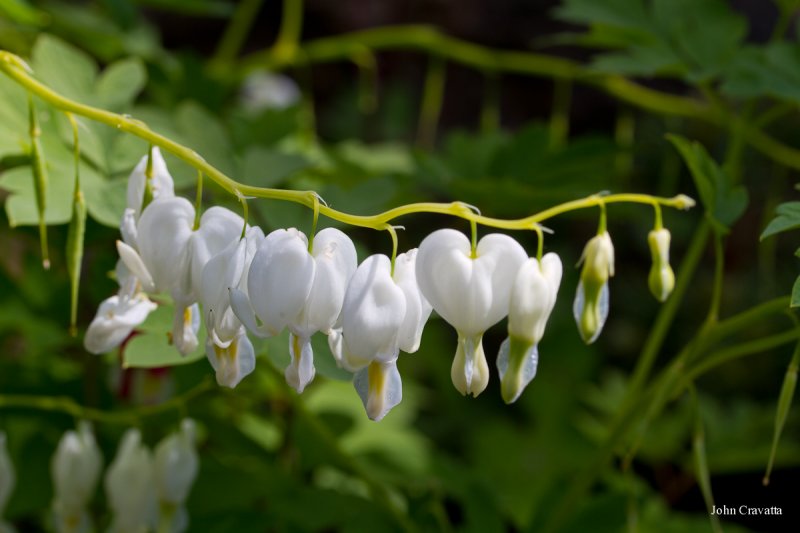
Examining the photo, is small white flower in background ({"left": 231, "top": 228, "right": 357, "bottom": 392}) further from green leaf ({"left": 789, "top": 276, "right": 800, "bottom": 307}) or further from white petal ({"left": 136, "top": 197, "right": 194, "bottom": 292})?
green leaf ({"left": 789, "top": 276, "right": 800, "bottom": 307})

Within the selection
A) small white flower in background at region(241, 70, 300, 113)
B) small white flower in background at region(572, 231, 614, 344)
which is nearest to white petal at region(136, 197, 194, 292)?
small white flower in background at region(572, 231, 614, 344)

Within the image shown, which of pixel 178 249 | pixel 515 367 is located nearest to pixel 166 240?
pixel 178 249

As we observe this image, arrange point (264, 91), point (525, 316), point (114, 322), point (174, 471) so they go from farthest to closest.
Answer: point (264, 91) < point (174, 471) < point (114, 322) < point (525, 316)

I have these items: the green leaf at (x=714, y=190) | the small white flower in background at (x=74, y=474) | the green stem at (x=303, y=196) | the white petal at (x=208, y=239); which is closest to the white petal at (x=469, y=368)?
the green stem at (x=303, y=196)

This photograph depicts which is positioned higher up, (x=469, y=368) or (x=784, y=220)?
(x=784, y=220)

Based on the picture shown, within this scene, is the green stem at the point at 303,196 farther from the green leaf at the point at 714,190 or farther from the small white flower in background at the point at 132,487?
the small white flower in background at the point at 132,487

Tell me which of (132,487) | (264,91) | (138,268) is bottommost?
(132,487)

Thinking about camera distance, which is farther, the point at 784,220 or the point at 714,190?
the point at 714,190

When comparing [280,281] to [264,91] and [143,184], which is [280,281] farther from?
[264,91]
